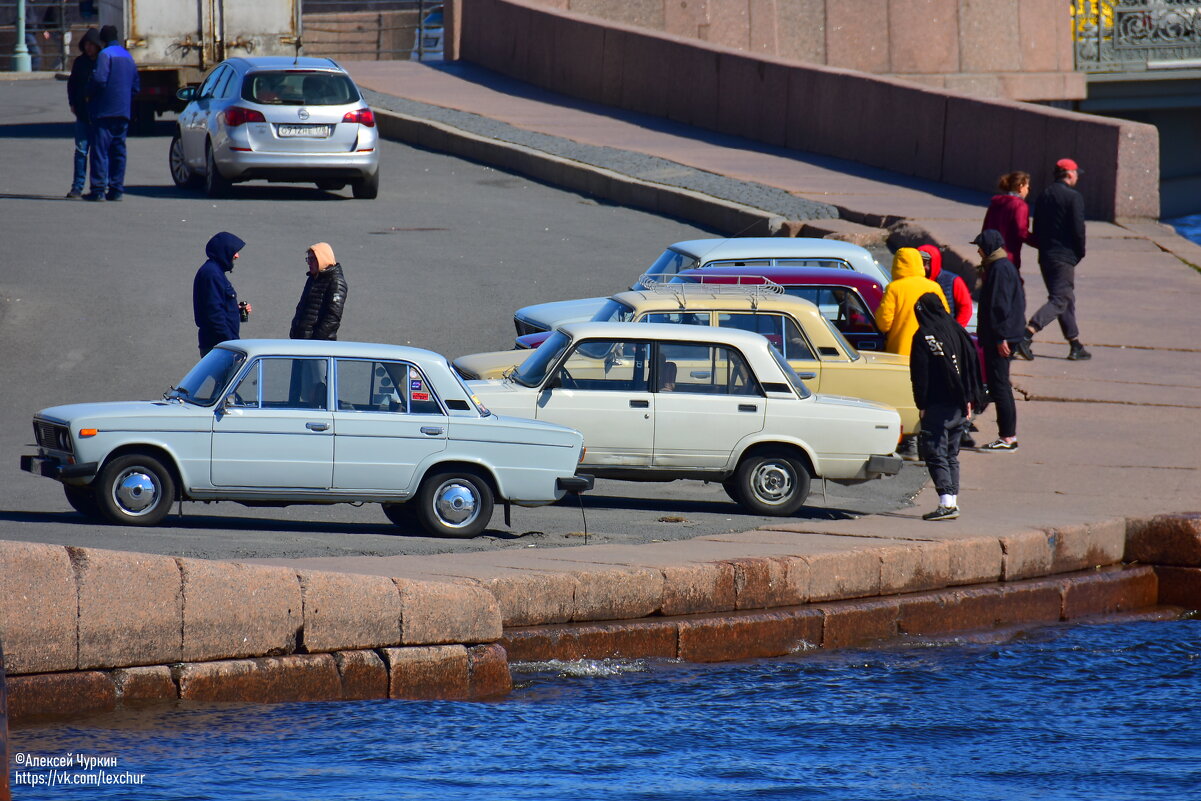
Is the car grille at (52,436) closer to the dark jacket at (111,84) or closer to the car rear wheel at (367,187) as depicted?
the dark jacket at (111,84)

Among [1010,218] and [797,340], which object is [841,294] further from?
[1010,218]

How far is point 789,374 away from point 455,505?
105 inches

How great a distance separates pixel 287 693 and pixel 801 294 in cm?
734

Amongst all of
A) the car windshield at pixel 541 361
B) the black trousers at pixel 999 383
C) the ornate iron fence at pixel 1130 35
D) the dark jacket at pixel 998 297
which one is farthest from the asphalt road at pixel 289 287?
the ornate iron fence at pixel 1130 35

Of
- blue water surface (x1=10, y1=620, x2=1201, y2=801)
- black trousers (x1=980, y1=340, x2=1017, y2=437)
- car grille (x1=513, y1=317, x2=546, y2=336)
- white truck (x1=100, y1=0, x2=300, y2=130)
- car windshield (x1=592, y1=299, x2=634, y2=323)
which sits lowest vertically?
blue water surface (x1=10, y1=620, x2=1201, y2=801)

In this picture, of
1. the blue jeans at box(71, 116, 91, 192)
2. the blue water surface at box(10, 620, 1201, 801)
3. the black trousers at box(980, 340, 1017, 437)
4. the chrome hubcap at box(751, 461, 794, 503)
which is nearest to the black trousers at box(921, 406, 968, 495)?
the chrome hubcap at box(751, 461, 794, 503)

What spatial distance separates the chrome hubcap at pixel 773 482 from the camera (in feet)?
38.0

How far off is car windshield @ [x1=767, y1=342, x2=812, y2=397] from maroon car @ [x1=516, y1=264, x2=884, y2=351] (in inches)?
91.6

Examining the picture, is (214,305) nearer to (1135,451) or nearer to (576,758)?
(576,758)

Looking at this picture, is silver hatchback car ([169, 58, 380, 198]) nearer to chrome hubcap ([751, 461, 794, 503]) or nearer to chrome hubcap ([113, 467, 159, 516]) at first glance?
chrome hubcap ([751, 461, 794, 503])

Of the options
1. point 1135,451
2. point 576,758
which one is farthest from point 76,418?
point 1135,451

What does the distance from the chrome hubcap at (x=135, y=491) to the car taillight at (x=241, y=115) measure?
11.6 metres

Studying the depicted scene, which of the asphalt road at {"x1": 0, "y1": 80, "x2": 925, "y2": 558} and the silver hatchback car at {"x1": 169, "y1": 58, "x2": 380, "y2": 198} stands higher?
the silver hatchback car at {"x1": 169, "y1": 58, "x2": 380, "y2": 198}

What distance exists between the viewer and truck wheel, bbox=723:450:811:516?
11.6 m
